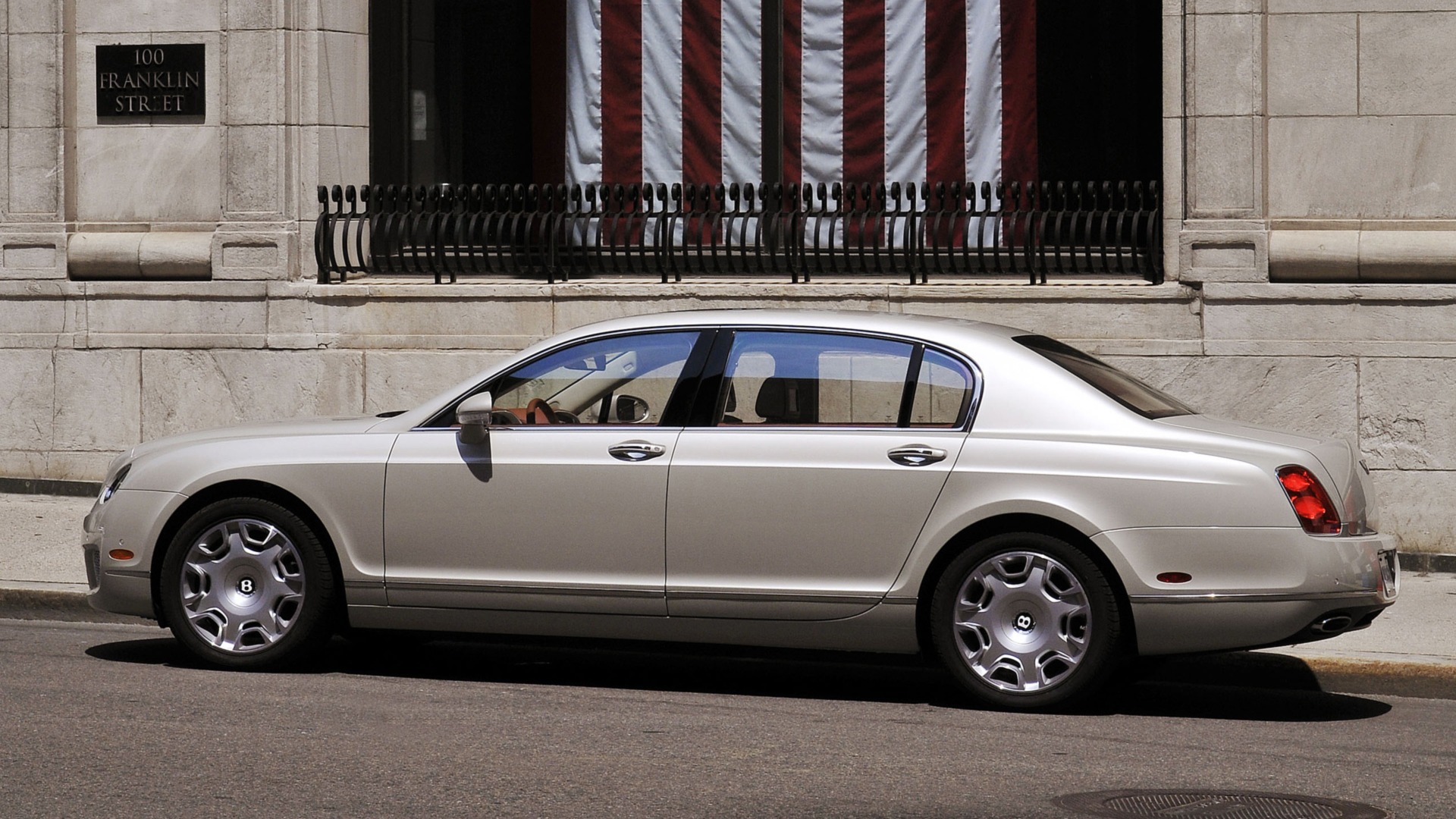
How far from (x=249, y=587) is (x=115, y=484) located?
0.78 metres

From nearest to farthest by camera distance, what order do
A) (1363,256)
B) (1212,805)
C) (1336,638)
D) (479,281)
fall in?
(1212,805), (1336,638), (1363,256), (479,281)

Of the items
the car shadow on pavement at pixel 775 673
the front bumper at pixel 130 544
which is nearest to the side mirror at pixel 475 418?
the car shadow on pavement at pixel 775 673

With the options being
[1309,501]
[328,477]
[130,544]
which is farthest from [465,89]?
[1309,501]

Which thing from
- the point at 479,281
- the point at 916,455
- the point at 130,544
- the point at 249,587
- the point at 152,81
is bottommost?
the point at 249,587

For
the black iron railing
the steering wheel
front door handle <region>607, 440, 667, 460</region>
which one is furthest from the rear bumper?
the black iron railing

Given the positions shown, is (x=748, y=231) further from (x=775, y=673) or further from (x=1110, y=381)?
(x=1110, y=381)

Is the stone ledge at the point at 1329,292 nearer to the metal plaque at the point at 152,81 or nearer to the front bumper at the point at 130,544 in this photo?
the front bumper at the point at 130,544

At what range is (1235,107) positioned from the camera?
11.8 m

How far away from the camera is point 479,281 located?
13297 millimetres

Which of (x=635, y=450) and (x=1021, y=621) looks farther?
(x=635, y=450)

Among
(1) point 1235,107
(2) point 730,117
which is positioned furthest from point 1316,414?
(2) point 730,117

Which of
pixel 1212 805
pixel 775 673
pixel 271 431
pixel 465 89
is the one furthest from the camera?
pixel 465 89

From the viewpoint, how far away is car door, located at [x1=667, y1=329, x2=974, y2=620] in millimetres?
6781

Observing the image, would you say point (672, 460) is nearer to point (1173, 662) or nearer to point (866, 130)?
point (1173, 662)
